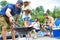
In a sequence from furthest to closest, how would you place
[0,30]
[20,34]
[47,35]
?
1. [47,35]
2. [0,30]
3. [20,34]

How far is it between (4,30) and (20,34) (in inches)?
10.8

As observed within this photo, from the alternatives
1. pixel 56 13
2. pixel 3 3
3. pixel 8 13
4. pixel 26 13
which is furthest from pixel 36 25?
pixel 8 13

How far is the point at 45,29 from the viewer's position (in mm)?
3693

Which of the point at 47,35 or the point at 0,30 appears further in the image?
the point at 47,35

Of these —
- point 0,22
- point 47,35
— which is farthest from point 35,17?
point 0,22

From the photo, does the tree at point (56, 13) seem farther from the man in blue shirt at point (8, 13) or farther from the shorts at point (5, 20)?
the shorts at point (5, 20)

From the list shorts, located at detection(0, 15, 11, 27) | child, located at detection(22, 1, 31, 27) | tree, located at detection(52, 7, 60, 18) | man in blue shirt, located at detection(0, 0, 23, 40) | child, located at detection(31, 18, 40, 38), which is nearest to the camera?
man in blue shirt, located at detection(0, 0, 23, 40)

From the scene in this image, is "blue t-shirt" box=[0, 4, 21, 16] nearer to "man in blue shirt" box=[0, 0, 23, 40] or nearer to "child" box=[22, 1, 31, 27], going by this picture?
"man in blue shirt" box=[0, 0, 23, 40]

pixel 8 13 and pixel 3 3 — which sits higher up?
pixel 3 3

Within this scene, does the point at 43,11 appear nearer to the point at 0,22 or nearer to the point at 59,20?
the point at 59,20

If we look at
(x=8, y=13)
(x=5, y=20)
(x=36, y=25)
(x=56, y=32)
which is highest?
(x=8, y=13)

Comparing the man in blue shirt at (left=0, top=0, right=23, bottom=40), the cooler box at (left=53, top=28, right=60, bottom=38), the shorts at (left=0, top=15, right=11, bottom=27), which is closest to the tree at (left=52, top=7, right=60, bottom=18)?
the cooler box at (left=53, top=28, right=60, bottom=38)

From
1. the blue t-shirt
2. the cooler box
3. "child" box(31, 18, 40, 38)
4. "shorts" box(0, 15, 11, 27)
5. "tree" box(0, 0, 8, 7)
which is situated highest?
"tree" box(0, 0, 8, 7)

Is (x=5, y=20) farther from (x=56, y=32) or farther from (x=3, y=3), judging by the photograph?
(x=56, y=32)
